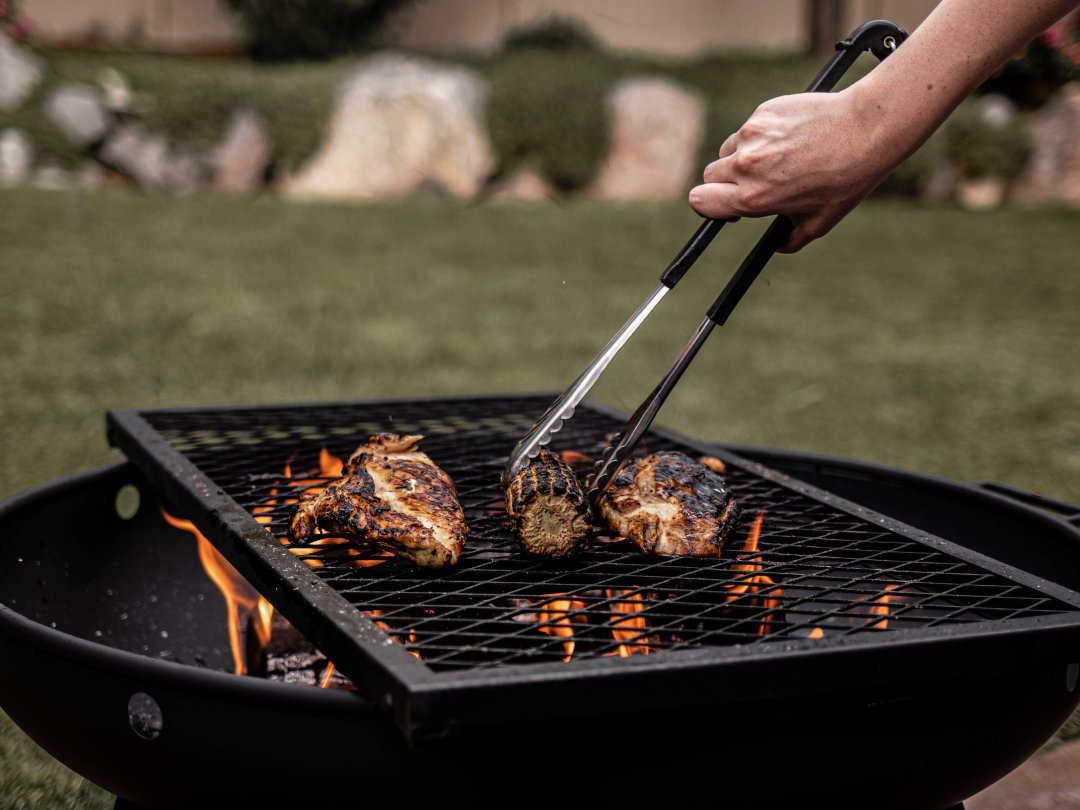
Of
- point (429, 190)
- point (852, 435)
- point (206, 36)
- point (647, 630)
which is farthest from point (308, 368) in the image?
point (206, 36)

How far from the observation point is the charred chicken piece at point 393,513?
1504mm

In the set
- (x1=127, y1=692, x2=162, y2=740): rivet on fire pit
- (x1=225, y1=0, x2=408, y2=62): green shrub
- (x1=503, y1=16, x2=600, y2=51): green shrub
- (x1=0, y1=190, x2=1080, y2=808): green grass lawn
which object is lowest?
(x1=0, y1=190, x2=1080, y2=808): green grass lawn

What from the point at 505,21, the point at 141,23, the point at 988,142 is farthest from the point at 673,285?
the point at 505,21

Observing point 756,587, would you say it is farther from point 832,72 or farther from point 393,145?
point 393,145

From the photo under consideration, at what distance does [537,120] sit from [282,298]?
576cm

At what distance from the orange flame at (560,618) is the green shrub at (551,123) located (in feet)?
35.2

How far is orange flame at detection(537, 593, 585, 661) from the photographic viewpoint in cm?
132

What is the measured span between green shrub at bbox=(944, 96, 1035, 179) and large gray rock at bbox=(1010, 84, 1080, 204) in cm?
13

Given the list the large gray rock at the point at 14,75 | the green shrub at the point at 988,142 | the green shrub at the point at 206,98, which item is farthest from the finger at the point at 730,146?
the green shrub at the point at 988,142

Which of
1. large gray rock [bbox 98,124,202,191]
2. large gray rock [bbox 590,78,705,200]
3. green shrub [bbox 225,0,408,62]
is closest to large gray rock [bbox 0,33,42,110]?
large gray rock [bbox 98,124,202,191]

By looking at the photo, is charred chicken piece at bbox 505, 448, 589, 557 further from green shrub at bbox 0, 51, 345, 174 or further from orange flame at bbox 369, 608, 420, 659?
green shrub at bbox 0, 51, 345, 174

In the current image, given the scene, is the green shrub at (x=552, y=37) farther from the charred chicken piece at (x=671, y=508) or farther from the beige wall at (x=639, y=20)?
the charred chicken piece at (x=671, y=508)

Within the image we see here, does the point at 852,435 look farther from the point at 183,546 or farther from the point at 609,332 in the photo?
the point at 183,546

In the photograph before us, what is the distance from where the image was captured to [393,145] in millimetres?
11000
